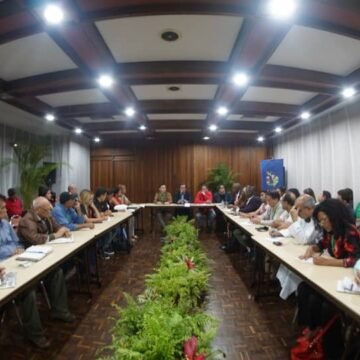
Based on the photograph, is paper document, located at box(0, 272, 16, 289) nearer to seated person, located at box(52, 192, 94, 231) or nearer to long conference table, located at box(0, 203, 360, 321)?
long conference table, located at box(0, 203, 360, 321)

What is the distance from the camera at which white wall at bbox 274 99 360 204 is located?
18.6 ft

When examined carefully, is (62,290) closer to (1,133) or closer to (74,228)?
(74,228)

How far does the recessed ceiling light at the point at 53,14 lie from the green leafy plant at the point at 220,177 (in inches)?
307

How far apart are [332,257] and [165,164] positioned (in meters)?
8.31

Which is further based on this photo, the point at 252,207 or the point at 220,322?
the point at 252,207

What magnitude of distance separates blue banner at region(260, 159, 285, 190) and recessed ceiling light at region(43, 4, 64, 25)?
736 cm

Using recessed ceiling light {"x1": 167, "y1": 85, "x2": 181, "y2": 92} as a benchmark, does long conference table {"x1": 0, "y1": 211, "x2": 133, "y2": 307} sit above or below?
below

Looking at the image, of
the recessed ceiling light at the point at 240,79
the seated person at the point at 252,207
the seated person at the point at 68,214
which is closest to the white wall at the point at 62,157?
the seated person at the point at 68,214

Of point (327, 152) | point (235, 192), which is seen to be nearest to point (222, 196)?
point (235, 192)

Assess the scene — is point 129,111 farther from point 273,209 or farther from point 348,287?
point 348,287

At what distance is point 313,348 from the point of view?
2248 millimetres

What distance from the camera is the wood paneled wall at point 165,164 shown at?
10516 millimetres

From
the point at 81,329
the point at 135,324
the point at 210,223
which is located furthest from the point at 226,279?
the point at 210,223

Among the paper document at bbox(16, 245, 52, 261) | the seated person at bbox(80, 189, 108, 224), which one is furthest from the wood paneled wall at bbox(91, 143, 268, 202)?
the paper document at bbox(16, 245, 52, 261)
